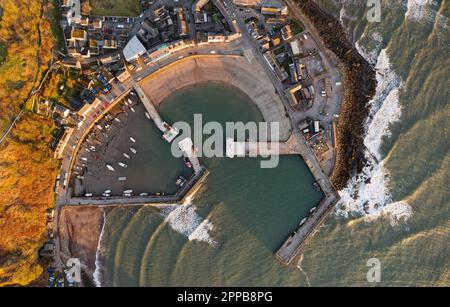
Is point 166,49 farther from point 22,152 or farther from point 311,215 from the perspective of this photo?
point 311,215

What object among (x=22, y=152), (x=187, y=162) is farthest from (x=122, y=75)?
(x=22, y=152)

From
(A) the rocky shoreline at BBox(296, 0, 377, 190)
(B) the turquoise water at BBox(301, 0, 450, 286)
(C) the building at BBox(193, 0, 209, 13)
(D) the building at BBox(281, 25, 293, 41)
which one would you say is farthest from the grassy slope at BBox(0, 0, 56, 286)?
(B) the turquoise water at BBox(301, 0, 450, 286)

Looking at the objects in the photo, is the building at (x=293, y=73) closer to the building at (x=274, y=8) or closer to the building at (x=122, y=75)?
the building at (x=274, y=8)

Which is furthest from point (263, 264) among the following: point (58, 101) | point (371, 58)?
point (58, 101)

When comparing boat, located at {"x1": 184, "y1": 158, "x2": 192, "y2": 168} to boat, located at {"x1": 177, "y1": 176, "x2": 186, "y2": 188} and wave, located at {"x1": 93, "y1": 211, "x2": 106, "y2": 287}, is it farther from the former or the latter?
wave, located at {"x1": 93, "y1": 211, "x2": 106, "y2": 287}

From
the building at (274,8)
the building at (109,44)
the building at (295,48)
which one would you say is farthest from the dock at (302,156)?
the building at (109,44)
